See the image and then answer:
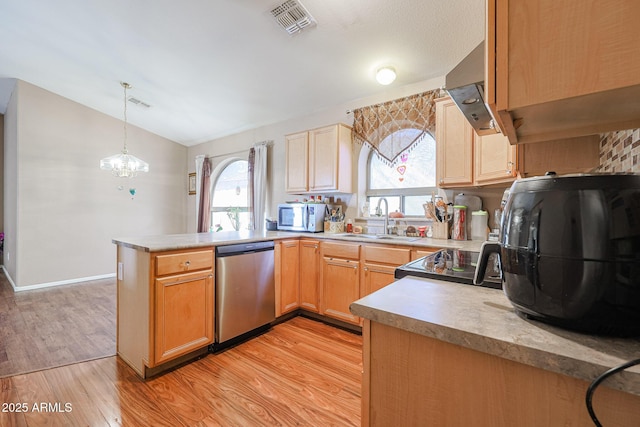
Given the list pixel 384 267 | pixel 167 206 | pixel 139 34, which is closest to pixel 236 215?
pixel 167 206

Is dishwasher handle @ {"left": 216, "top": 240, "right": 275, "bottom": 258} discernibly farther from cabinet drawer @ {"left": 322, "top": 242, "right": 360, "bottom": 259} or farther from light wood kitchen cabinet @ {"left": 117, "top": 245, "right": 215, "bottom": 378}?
cabinet drawer @ {"left": 322, "top": 242, "right": 360, "bottom": 259}

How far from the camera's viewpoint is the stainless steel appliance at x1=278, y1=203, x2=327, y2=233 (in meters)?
3.17

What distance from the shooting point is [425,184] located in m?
2.98

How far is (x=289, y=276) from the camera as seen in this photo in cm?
290

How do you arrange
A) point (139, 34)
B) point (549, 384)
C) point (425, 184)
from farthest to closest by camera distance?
1. point (425, 184)
2. point (139, 34)
3. point (549, 384)

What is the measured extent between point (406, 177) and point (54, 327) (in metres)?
4.08

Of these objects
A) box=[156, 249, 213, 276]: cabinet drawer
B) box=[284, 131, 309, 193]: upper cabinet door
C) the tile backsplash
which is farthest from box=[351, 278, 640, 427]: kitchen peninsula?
box=[284, 131, 309, 193]: upper cabinet door

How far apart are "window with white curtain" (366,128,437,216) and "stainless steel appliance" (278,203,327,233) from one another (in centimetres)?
67

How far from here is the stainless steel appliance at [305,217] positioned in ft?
10.4

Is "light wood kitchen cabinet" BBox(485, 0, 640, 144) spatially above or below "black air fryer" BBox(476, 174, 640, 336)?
above

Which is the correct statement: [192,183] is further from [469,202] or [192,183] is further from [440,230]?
[469,202]

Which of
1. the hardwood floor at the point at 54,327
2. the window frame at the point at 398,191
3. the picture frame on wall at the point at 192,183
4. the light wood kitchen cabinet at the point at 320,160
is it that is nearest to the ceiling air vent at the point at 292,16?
the light wood kitchen cabinet at the point at 320,160

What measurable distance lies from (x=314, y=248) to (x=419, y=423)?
2261 mm

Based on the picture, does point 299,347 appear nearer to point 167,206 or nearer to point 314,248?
point 314,248
